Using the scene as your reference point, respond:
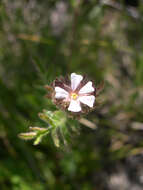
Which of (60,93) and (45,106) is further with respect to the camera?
(45,106)

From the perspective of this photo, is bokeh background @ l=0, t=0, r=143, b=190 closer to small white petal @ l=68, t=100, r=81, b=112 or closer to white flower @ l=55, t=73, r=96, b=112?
white flower @ l=55, t=73, r=96, b=112

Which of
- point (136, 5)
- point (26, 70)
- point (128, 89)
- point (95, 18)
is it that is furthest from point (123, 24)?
point (26, 70)

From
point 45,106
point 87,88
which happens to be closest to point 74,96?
point 87,88

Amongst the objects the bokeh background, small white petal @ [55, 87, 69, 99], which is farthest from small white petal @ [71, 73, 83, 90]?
the bokeh background

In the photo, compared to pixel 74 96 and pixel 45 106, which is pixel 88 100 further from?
pixel 45 106

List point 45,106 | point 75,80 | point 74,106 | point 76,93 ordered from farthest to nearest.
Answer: point 45,106
point 76,93
point 75,80
point 74,106

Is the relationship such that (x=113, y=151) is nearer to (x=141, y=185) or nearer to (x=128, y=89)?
(x=141, y=185)

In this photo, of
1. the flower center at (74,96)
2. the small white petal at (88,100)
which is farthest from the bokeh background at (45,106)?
the small white petal at (88,100)
